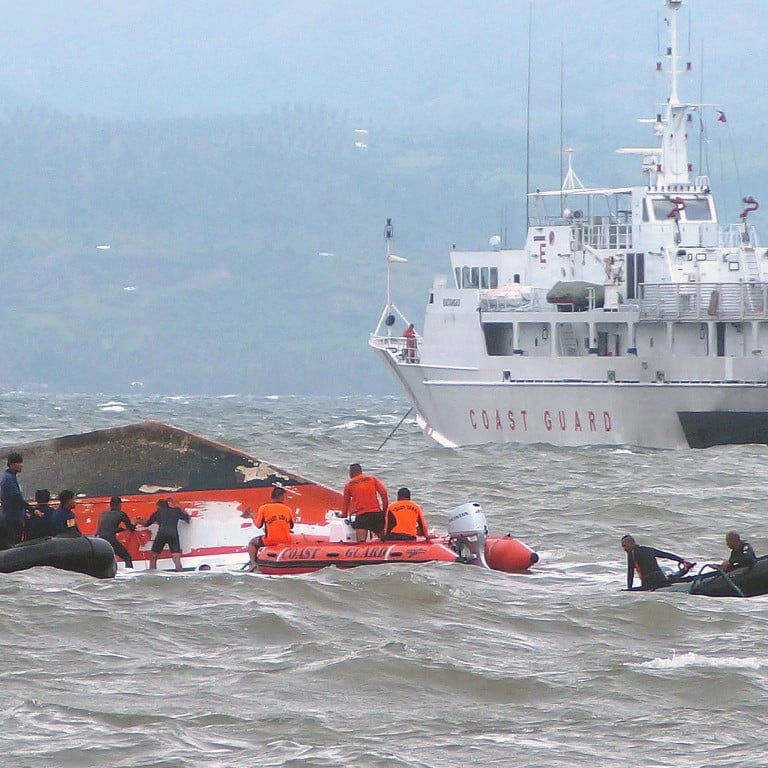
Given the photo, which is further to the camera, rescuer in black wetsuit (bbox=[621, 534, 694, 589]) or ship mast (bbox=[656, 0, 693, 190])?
ship mast (bbox=[656, 0, 693, 190])

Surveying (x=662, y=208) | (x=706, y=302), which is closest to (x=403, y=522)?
(x=706, y=302)

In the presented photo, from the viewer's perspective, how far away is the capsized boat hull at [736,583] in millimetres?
20969

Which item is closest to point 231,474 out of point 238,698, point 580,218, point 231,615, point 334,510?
point 334,510

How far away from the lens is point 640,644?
18.5 m

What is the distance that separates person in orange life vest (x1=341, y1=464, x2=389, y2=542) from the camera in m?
23.8

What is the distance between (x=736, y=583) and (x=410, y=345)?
35.5m

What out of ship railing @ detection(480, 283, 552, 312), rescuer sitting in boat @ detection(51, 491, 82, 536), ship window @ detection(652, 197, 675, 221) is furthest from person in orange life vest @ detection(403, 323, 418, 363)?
rescuer sitting in boat @ detection(51, 491, 82, 536)

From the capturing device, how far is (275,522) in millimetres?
23406

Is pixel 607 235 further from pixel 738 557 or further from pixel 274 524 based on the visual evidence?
pixel 738 557

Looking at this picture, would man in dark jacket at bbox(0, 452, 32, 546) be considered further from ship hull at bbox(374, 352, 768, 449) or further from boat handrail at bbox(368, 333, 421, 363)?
boat handrail at bbox(368, 333, 421, 363)

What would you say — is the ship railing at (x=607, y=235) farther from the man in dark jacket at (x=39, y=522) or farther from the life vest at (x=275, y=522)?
the man in dark jacket at (x=39, y=522)

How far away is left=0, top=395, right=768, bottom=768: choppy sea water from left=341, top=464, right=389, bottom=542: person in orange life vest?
5.19ft

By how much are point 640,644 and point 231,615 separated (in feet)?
13.9

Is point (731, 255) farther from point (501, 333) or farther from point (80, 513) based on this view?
point (80, 513)
